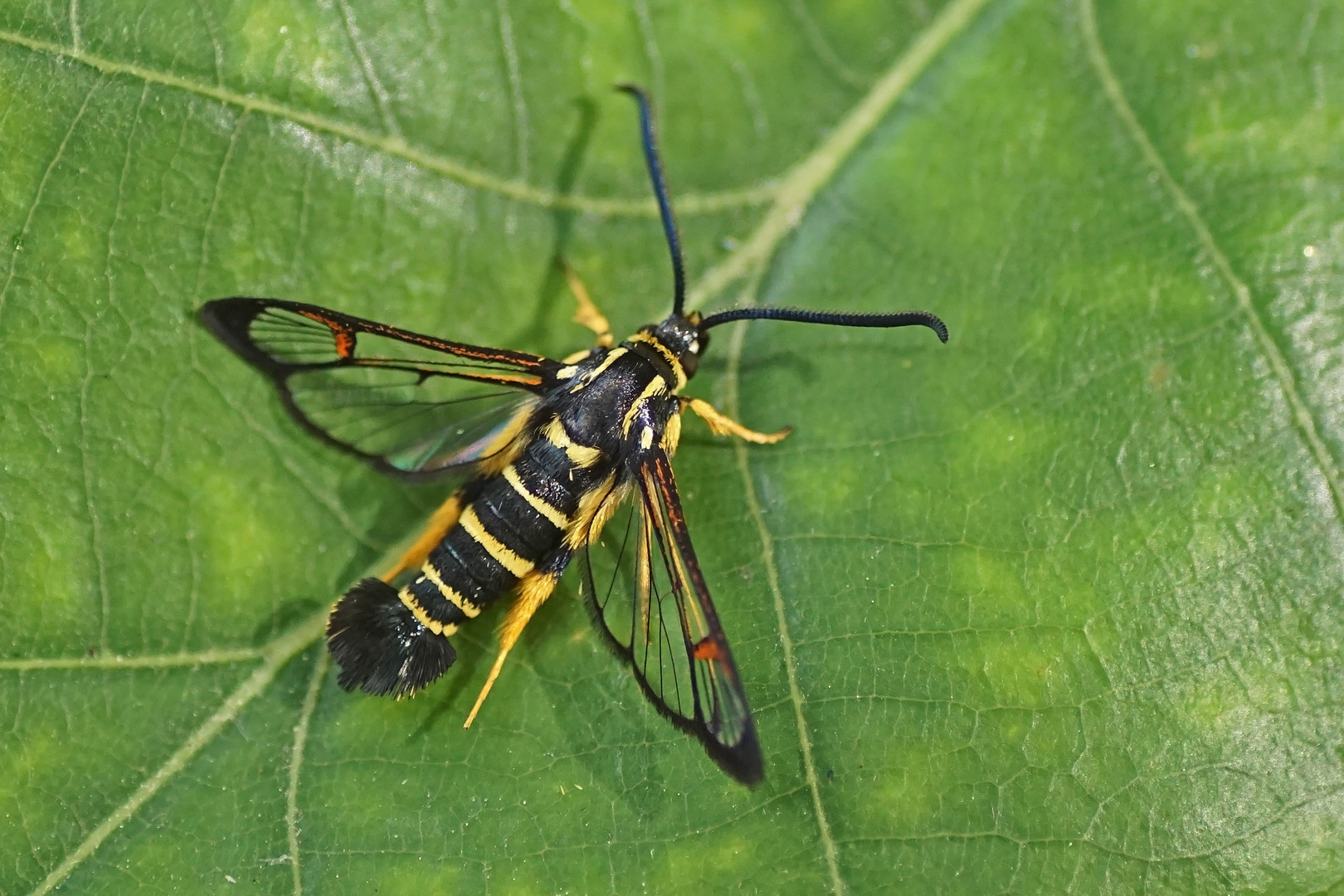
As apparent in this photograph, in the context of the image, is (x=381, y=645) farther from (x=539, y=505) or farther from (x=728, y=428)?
(x=728, y=428)

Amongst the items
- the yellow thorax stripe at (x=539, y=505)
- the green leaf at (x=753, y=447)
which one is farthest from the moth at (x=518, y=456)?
the green leaf at (x=753, y=447)

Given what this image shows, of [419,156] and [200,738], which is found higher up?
[419,156]

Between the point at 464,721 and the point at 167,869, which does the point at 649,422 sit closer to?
the point at 464,721

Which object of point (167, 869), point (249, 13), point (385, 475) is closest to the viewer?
point (167, 869)

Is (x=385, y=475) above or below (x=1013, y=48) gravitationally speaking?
below

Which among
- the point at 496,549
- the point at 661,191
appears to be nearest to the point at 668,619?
the point at 496,549

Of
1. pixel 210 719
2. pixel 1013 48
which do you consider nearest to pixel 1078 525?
pixel 1013 48

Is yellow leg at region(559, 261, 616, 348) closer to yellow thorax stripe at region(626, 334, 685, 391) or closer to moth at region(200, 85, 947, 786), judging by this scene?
moth at region(200, 85, 947, 786)
